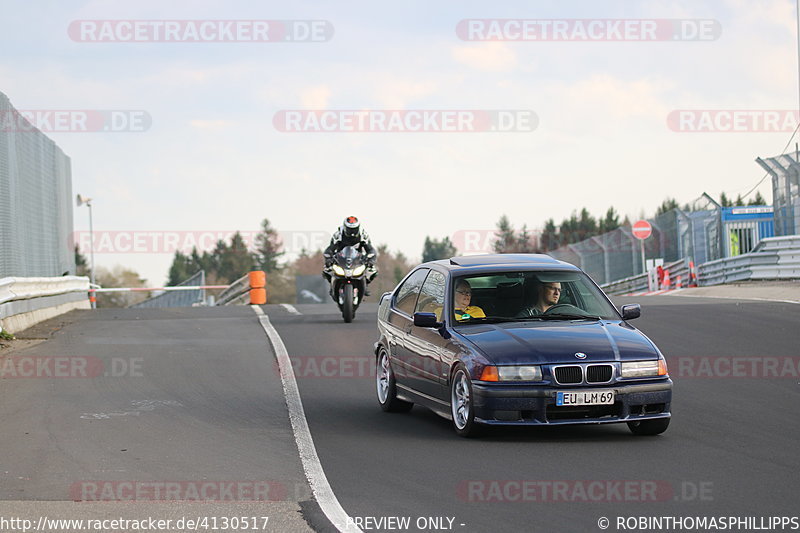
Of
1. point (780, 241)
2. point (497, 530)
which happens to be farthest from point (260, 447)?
point (780, 241)

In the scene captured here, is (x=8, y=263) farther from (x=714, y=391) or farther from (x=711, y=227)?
(x=711, y=227)

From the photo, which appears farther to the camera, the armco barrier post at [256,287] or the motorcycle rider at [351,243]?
the armco barrier post at [256,287]

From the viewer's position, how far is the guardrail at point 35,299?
17516mm

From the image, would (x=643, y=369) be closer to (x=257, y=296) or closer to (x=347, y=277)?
(x=347, y=277)

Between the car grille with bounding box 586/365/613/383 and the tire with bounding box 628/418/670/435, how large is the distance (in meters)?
0.47

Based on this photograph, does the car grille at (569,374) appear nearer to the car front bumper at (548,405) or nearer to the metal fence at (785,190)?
the car front bumper at (548,405)

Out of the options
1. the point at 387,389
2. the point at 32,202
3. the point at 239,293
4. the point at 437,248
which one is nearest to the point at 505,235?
the point at 437,248

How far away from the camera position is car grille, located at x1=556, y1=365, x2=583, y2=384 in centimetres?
834

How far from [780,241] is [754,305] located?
9266mm

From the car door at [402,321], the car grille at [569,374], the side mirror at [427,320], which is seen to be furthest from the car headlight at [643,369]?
the car door at [402,321]

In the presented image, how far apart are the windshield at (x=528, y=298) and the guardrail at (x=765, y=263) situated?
62.2 feet

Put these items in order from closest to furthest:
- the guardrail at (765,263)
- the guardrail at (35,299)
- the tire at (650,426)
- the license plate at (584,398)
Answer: the license plate at (584,398)
the tire at (650,426)
the guardrail at (35,299)
the guardrail at (765,263)

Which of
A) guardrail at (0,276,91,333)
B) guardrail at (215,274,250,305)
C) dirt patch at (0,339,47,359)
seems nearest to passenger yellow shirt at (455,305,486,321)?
dirt patch at (0,339,47,359)

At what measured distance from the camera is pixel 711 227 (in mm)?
35750
